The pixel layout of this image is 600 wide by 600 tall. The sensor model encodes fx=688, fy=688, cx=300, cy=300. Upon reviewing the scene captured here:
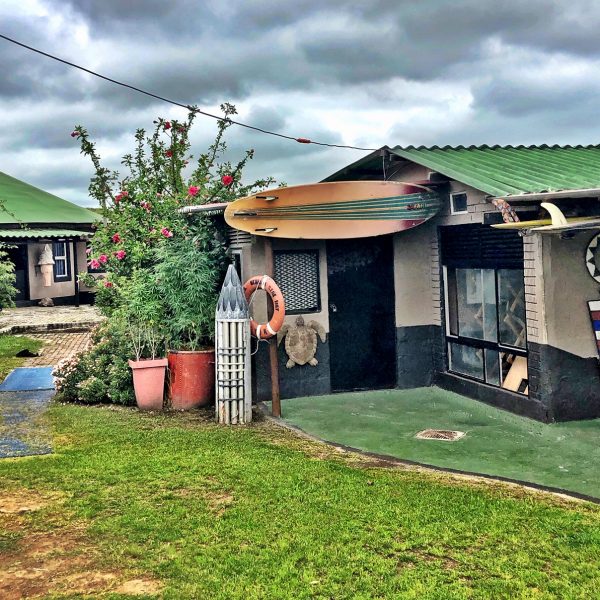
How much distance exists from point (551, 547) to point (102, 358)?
683 cm

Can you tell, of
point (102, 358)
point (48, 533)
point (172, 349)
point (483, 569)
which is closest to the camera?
point (483, 569)

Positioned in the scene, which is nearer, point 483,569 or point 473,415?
point 483,569

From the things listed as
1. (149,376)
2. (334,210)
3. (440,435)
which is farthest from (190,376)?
(440,435)

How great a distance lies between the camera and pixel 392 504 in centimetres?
530

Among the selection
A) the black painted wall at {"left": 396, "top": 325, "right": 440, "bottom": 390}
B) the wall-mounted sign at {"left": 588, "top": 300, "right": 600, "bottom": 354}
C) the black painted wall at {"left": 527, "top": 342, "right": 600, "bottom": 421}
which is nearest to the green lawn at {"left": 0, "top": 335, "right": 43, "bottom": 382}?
the black painted wall at {"left": 396, "top": 325, "right": 440, "bottom": 390}

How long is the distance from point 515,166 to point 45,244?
19646 mm

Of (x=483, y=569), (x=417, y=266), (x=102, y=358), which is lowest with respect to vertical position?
(x=483, y=569)

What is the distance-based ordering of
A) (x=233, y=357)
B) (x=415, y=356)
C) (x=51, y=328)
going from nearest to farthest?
(x=233, y=357) < (x=415, y=356) < (x=51, y=328)

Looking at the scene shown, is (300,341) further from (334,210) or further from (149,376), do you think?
(149,376)

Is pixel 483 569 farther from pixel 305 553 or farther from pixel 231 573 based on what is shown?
pixel 231 573

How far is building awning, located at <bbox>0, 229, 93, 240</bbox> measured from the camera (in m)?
22.2

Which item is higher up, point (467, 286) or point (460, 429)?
point (467, 286)

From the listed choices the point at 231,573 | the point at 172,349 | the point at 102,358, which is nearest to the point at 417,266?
the point at 172,349

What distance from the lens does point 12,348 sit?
14.9m
